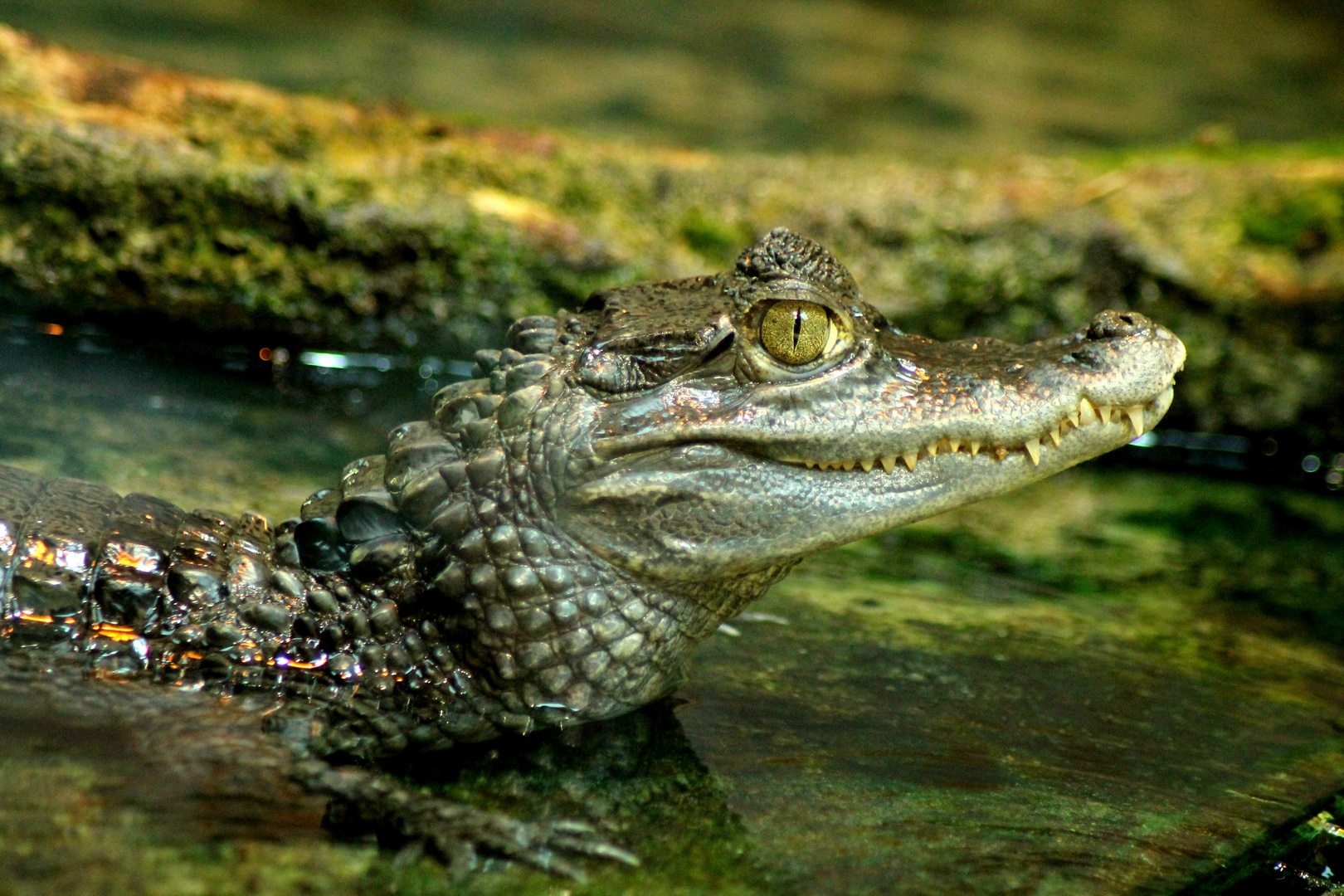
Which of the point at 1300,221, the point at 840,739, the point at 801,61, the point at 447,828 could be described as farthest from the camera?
the point at 801,61

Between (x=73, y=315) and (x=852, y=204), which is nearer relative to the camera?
(x=73, y=315)

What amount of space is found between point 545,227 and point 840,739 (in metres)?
3.86

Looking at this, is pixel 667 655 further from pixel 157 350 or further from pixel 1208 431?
pixel 1208 431

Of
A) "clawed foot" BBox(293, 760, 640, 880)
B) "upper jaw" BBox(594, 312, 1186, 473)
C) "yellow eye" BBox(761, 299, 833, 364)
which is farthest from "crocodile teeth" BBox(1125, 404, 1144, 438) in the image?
"clawed foot" BBox(293, 760, 640, 880)

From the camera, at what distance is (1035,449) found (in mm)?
2744

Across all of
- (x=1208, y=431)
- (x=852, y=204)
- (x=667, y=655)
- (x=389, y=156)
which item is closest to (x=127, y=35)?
(x=389, y=156)

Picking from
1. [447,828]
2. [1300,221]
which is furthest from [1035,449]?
[1300,221]

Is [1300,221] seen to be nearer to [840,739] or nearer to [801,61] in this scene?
[840,739]

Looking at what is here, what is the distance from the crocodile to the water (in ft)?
0.53

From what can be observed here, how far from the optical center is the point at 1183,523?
5707 mm

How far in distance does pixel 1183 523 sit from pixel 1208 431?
147 cm

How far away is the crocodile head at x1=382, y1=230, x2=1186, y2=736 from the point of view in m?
2.69

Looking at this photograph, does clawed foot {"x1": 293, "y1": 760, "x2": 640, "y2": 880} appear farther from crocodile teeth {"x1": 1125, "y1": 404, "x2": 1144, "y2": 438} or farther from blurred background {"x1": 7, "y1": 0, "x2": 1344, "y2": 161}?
blurred background {"x1": 7, "y1": 0, "x2": 1344, "y2": 161}

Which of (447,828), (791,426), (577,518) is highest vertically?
(791,426)
